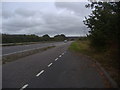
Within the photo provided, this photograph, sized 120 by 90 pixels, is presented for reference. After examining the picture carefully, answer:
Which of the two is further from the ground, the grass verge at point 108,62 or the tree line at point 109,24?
the tree line at point 109,24

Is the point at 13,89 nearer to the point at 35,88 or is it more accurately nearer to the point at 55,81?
the point at 35,88

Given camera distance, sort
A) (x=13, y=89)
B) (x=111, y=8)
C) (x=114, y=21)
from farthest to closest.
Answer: (x=111, y=8) → (x=114, y=21) → (x=13, y=89)

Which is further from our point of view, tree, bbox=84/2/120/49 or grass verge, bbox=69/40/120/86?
tree, bbox=84/2/120/49

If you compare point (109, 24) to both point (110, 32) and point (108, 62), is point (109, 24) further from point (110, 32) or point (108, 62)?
point (108, 62)

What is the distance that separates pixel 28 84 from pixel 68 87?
1667 mm

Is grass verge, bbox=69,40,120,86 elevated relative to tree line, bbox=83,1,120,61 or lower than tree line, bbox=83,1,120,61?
lower

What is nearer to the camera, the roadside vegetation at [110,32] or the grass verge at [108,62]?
the grass verge at [108,62]

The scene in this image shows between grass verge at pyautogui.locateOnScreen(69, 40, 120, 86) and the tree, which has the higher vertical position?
the tree

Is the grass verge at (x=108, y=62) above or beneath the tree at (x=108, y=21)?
beneath

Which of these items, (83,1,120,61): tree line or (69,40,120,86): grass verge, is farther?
(83,1,120,61): tree line

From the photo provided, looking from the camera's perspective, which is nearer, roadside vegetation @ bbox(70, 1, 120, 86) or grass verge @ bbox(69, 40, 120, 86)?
grass verge @ bbox(69, 40, 120, 86)

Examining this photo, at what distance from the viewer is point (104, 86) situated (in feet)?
32.3

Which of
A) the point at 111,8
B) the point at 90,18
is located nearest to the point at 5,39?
the point at 90,18

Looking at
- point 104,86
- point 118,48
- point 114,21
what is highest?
point 114,21
